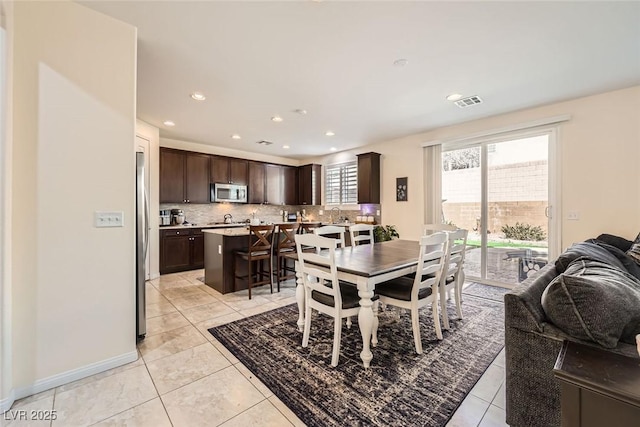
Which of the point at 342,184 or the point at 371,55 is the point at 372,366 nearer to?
the point at 371,55

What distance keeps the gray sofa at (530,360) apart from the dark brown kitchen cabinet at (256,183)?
5.72m

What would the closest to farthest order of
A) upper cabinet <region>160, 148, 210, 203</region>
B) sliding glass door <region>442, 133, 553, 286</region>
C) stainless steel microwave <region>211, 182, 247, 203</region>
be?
A: sliding glass door <region>442, 133, 553, 286</region> < upper cabinet <region>160, 148, 210, 203</region> < stainless steel microwave <region>211, 182, 247, 203</region>

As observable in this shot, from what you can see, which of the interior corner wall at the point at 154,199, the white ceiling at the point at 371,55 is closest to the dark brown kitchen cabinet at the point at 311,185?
the white ceiling at the point at 371,55

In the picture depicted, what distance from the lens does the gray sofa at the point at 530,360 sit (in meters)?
1.25

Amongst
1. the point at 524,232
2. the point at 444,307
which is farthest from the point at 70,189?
the point at 524,232

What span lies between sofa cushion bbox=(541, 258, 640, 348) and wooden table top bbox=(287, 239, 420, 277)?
1010mm

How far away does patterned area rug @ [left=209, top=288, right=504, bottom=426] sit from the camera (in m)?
1.59

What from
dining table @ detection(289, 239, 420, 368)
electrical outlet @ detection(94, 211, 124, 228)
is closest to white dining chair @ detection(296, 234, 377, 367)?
dining table @ detection(289, 239, 420, 368)

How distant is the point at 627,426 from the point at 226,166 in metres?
6.24

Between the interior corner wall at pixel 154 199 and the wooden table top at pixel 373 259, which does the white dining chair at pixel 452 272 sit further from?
the interior corner wall at pixel 154 199

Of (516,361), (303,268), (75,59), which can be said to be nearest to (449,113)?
(303,268)

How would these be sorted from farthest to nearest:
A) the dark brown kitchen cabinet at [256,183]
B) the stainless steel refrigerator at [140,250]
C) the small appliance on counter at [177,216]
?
the dark brown kitchen cabinet at [256,183] → the small appliance on counter at [177,216] → the stainless steel refrigerator at [140,250]

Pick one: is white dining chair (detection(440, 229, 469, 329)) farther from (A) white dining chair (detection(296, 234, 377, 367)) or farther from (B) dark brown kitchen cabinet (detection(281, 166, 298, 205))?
(B) dark brown kitchen cabinet (detection(281, 166, 298, 205))

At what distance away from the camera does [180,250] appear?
16.5 feet
